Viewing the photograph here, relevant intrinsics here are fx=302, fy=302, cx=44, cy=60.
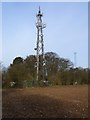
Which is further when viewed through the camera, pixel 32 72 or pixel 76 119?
pixel 32 72

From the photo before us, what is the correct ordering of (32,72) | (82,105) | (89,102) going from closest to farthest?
(82,105) < (89,102) < (32,72)

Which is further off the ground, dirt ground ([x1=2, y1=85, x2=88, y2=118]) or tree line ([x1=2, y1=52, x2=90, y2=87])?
tree line ([x1=2, y1=52, x2=90, y2=87])

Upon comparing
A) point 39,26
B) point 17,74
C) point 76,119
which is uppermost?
point 39,26

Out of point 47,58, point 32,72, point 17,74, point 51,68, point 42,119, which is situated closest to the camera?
point 42,119

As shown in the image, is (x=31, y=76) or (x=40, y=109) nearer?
(x=40, y=109)

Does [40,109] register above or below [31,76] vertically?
below

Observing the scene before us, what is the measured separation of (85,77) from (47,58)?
51.5ft

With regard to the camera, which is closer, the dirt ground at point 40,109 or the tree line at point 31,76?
the dirt ground at point 40,109

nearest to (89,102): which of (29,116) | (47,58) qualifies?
(29,116)

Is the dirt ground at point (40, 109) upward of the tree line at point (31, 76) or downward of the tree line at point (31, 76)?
downward

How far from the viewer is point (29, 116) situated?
948 centimetres

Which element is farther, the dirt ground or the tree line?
the tree line

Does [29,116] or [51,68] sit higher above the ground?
[51,68]

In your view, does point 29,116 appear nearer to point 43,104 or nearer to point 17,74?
point 43,104
